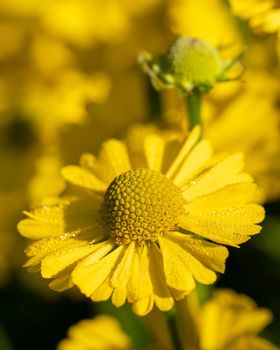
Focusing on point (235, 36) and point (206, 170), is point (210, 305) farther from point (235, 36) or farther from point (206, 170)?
point (235, 36)

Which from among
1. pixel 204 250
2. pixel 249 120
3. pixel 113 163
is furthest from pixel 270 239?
pixel 204 250

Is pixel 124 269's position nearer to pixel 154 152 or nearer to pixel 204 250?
pixel 204 250

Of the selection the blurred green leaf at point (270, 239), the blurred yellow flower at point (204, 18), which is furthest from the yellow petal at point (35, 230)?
the blurred yellow flower at point (204, 18)

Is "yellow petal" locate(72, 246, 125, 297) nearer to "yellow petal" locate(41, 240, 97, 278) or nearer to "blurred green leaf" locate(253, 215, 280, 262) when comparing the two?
"yellow petal" locate(41, 240, 97, 278)

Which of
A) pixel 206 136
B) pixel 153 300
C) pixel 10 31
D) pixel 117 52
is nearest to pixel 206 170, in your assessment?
pixel 153 300

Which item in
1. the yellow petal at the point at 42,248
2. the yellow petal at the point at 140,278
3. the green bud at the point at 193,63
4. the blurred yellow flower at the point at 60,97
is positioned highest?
the blurred yellow flower at the point at 60,97

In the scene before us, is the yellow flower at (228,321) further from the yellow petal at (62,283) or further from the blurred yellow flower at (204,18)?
the blurred yellow flower at (204,18)

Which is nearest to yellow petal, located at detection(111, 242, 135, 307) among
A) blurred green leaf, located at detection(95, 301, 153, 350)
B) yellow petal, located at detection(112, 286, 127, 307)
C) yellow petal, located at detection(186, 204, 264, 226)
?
yellow petal, located at detection(112, 286, 127, 307)
